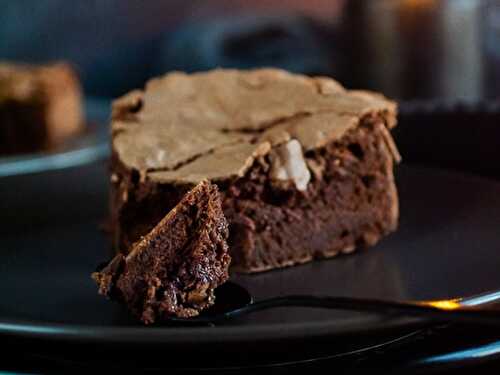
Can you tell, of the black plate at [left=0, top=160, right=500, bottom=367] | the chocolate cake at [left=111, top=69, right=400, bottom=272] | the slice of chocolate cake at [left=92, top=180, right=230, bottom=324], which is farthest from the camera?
the chocolate cake at [left=111, top=69, right=400, bottom=272]

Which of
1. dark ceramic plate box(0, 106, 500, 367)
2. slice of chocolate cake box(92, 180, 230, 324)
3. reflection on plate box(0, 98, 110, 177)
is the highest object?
slice of chocolate cake box(92, 180, 230, 324)

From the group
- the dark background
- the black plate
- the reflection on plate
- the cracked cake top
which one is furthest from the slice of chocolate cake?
the dark background

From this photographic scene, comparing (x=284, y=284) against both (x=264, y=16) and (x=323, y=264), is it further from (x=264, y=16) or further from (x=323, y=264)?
(x=264, y=16)

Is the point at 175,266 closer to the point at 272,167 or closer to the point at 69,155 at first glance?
the point at 272,167

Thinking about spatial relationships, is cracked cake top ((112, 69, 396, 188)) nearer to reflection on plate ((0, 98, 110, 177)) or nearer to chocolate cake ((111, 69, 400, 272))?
chocolate cake ((111, 69, 400, 272))

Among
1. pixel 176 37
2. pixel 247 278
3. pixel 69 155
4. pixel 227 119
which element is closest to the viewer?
pixel 247 278

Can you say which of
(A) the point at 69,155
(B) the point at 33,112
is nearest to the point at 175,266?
(A) the point at 69,155

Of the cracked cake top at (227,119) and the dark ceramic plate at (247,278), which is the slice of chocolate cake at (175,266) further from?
the cracked cake top at (227,119)
